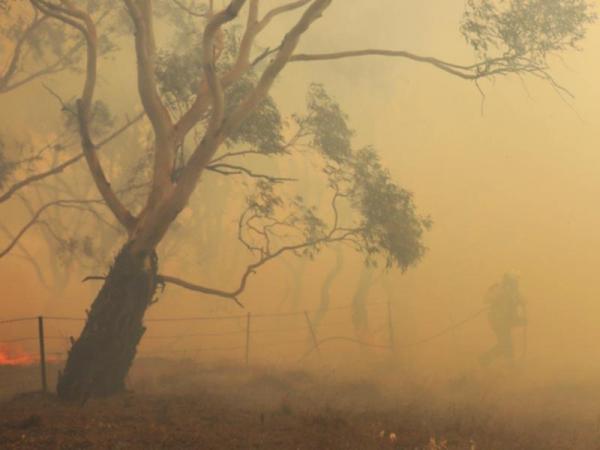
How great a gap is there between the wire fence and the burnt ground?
7168 mm

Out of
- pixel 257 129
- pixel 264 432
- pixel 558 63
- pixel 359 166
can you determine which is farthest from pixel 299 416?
pixel 558 63

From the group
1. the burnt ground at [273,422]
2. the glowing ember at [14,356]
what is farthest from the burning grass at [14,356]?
the burnt ground at [273,422]

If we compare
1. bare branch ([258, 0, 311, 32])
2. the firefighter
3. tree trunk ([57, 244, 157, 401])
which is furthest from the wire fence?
bare branch ([258, 0, 311, 32])

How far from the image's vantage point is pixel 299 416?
8375 millimetres

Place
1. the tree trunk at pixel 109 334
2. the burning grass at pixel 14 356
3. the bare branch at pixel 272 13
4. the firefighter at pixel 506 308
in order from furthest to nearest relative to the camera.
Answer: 1. the burning grass at pixel 14 356
2. the firefighter at pixel 506 308
3. the bare branch at pixel 272 13
4. the tree trunk at pixel 109 334

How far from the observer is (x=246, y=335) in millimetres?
23062

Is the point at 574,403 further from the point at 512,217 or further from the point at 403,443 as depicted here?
the point at 512,217

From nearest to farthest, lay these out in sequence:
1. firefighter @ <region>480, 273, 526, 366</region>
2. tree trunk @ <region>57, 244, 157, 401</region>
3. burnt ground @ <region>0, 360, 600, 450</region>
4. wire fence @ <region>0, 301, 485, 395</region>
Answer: burnt ground @ <region>0, 360, 600, 450</region> → tree trunk @ <region>57, 244, 157, 401</region> → firefighter @ <region>480, 273, 526, 366</region> → wire fence @ <region>0, 301, 485, 395</region>

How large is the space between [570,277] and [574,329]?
2.13m

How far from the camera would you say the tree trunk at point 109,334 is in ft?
32.2

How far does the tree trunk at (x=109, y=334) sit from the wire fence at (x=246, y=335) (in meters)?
9.56

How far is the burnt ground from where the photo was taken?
676cm

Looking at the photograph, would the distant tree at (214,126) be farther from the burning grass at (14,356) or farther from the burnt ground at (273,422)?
the burning grass at (14,356)

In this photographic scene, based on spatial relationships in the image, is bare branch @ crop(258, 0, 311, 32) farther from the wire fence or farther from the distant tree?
the wire fence
